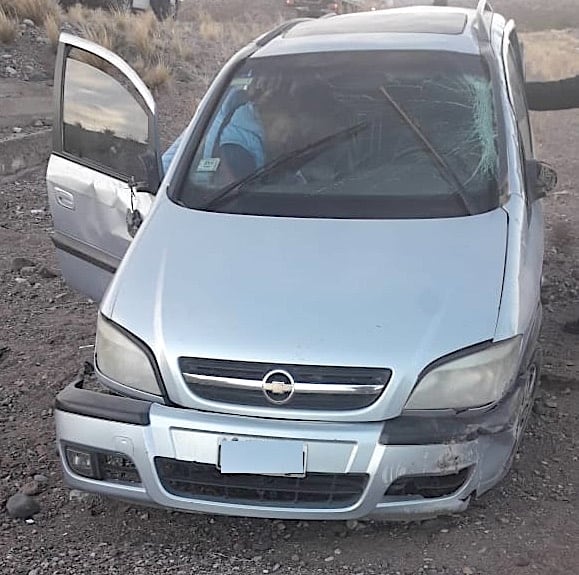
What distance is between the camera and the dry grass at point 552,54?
1643cm

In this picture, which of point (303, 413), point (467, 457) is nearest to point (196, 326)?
point (303, 413)

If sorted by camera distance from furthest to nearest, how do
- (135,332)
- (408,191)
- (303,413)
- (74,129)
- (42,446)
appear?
(74,129) < (42,446) < (408,191) < (135,332) < (303,413)

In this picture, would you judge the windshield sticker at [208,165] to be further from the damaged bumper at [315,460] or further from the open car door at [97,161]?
the damaged bumper at [315,460]

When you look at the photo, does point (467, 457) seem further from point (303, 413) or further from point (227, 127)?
point (227, 127)

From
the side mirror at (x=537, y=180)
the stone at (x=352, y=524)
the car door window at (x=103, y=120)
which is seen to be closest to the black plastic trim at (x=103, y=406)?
the stone at (x=352, y=524)

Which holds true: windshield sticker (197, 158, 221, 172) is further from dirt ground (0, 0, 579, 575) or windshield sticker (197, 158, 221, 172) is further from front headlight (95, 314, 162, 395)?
dirt ground (0, 0, 579, 575)

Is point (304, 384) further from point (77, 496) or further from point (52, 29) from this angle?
point (52, 29)

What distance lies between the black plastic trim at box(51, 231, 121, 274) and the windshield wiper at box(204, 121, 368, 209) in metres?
0.75

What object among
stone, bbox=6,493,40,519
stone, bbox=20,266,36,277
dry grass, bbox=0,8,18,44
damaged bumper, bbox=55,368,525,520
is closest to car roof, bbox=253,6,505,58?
damaged bumper, bbox=55,368,525,520

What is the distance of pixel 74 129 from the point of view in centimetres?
481

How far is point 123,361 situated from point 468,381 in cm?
117

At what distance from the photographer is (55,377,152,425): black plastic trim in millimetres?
3150

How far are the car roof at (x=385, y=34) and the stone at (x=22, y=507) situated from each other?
2342 millimetres

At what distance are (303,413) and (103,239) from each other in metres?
1.89
